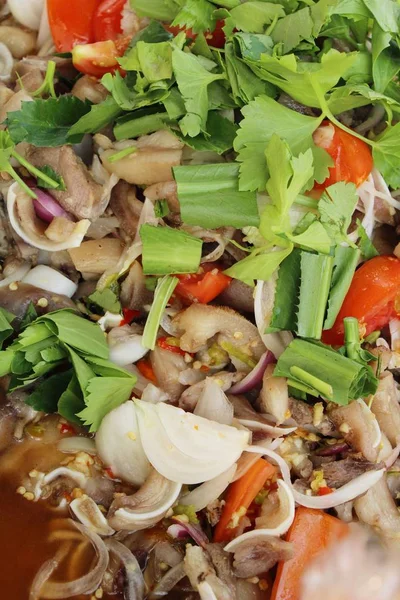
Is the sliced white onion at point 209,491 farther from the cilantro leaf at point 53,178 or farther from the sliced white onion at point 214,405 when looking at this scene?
the cilantro leaf at point 53,178

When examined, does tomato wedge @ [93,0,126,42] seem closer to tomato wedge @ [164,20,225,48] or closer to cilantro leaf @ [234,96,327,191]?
tomato wedge @ [164,20,225,48]

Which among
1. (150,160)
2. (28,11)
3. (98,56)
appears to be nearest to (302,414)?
(150,160)

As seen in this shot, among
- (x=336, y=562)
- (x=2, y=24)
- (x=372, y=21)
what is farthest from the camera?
(x=2, y=24)

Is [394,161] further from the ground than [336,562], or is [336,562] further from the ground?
[394,161]

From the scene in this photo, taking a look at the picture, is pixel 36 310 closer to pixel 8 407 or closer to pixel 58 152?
pixel 8 407

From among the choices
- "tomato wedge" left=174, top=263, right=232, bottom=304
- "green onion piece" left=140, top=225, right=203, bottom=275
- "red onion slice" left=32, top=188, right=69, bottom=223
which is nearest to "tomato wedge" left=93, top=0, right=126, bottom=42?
"red onion slice" left=32, top=188, right=69, bottom=223

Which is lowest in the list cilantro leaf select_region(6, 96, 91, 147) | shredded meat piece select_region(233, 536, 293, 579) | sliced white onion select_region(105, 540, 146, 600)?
sliced white onion select_region(105, 540, 146, 600)

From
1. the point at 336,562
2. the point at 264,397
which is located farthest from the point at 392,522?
the point at 264,397
